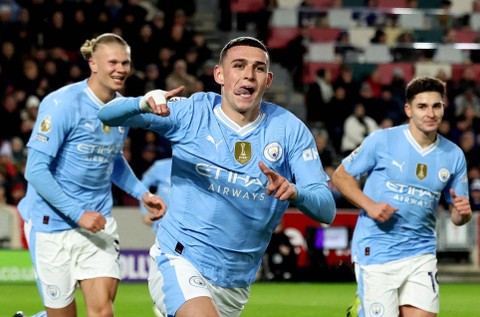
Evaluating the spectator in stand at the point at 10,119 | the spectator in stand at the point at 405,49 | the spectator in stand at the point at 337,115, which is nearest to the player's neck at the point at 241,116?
the spectator in stand at the point at 10,119

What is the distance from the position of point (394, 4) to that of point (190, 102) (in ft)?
60.9

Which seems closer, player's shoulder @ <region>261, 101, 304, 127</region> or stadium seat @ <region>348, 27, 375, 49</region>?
player's shoulder @ <region>261, 101, 304, 127</region>

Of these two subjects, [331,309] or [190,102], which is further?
[331,309]

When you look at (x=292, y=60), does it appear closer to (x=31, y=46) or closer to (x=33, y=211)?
(x=31, y=46)

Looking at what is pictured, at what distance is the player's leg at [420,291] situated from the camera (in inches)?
309

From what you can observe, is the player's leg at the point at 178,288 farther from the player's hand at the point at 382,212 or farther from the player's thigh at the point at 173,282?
the player's hand at the point at 382,212

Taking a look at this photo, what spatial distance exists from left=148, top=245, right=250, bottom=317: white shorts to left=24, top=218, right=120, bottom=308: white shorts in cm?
167

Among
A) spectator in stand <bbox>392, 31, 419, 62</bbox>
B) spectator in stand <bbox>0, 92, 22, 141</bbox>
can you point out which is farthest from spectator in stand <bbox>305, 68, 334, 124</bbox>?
spectator in stand <bbox>0, 92, 22, 141</bbox>

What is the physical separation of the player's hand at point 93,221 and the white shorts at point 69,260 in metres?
0.43

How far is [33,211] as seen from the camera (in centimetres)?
791

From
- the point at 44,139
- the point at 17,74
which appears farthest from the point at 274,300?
the point at 44,139

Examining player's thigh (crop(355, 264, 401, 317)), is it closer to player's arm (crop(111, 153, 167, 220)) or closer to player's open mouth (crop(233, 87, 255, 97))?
player's arm (crop(111, 153, 167, 220))

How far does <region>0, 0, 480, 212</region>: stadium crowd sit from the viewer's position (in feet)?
57.2

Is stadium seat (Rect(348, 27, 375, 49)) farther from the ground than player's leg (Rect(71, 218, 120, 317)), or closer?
farther from the ground
